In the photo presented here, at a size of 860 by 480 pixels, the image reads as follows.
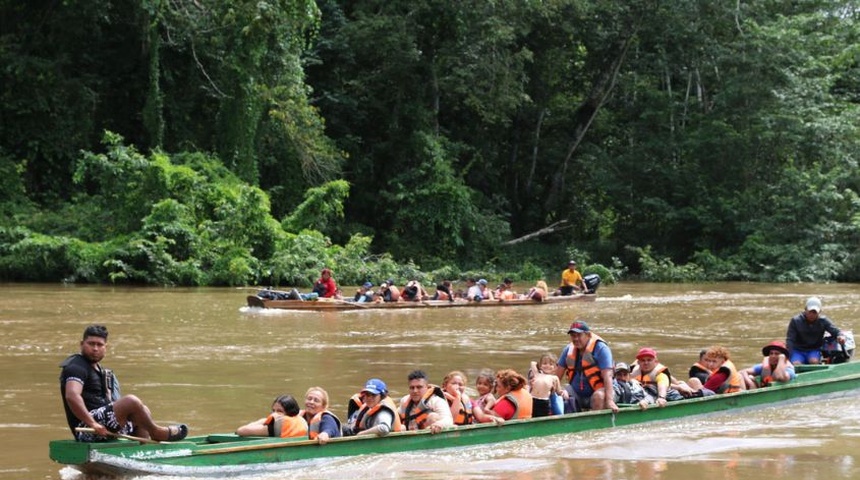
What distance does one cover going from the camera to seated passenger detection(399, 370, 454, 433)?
10.4m

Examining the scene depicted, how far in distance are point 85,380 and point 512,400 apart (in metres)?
3.95

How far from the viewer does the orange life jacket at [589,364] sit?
37.6ft

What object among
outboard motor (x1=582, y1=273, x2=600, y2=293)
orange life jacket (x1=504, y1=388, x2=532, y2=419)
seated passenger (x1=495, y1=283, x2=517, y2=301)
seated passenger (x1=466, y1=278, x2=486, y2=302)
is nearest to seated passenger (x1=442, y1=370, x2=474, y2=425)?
orange life jacket (x1=504, y1=388, x2=532, y2=419)

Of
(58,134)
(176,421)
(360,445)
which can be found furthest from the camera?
(58,134)

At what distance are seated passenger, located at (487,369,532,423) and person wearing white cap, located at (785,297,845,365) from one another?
4837 millimetres

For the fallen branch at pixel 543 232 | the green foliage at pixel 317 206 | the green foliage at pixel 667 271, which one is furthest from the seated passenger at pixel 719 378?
the fallen branch at pixel 543 232

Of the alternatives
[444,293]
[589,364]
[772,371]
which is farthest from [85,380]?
[444,293]

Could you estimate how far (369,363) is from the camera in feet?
52.8

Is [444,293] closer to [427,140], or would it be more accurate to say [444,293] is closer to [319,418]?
[427,140]

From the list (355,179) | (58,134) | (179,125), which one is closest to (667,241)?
(355,179)

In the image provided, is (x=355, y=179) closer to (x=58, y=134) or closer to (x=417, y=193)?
(x=417, y=193)

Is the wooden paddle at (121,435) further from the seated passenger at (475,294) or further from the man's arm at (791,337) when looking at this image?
the seated passenger at (475,294)

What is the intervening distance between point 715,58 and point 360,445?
3298 centimetres

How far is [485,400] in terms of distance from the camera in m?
11.1
